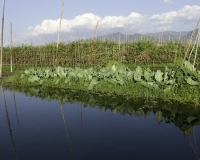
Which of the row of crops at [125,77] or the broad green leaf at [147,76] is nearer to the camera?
the row of crops at [125,77]

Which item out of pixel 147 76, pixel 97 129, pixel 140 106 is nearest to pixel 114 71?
pixel 147 76

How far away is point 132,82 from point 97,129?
4132 mm

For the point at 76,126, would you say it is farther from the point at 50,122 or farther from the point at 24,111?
the point at 24,111

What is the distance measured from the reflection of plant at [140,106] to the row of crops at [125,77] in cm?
88

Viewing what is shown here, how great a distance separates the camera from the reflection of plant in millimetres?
6559

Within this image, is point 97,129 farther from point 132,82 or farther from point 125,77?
point 125,77

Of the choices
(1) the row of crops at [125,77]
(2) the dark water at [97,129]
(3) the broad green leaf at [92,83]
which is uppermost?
(1) the row of crops at [125,77]

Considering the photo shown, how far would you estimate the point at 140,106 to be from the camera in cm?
787

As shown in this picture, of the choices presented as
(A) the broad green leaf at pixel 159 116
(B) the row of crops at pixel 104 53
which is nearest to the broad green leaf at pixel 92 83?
(A) the broad green leaf at pixel 159 116

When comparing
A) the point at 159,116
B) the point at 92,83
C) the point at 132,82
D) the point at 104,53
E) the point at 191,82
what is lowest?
the point at 159,116

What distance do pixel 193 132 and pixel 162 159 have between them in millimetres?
1833

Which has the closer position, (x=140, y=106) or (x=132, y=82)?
(x=140, y=106)

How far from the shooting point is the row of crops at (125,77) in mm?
8375

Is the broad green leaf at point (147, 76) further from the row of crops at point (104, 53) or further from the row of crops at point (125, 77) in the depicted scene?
the row of crops at point (104, 53)
